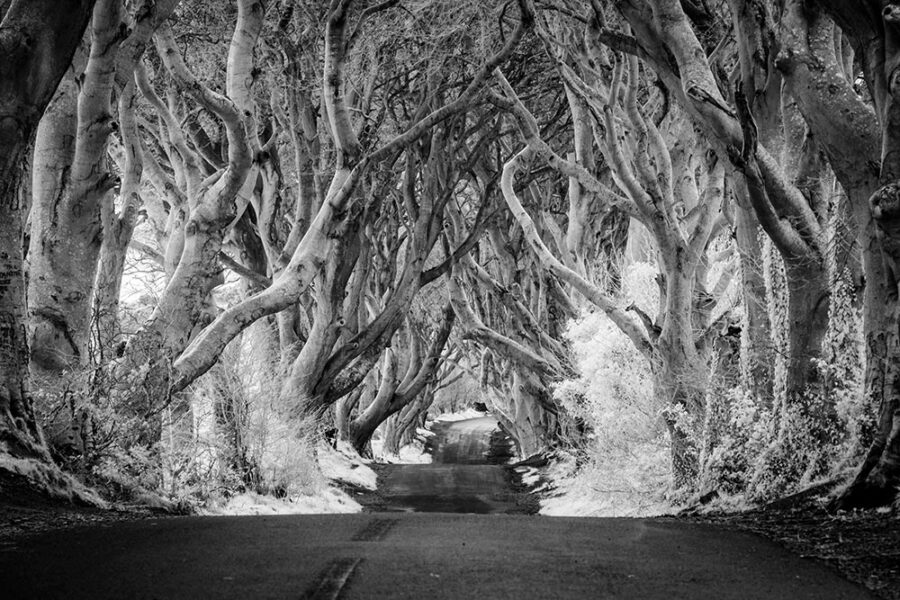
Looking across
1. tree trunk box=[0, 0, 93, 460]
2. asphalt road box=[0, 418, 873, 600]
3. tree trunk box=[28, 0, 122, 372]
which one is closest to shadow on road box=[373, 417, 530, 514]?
tree trunk box=[28, 0, 122, 372]

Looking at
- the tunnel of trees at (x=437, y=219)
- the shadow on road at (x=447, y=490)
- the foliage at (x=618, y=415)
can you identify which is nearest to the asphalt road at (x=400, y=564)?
the tunnel of trees at (x=437, y=219)

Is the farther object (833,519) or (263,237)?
(263,237)

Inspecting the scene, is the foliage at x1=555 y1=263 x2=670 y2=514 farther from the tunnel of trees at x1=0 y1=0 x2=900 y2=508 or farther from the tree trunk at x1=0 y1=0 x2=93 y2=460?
the tree trunk at x1=0 y1=0 x2=93 y2=460

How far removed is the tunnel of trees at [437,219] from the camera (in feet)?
19.7

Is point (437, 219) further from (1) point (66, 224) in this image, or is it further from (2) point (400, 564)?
(2) point (400, 564)

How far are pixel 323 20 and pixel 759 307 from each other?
27.0ft

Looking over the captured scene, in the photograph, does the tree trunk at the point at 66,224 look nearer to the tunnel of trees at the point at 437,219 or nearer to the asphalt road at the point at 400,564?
the tunnel of trees at the point at 437,219

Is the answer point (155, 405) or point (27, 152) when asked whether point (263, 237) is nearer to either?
point (155, 405)

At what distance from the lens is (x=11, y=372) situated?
589 centimetres

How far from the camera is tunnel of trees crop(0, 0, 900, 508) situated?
602 cm

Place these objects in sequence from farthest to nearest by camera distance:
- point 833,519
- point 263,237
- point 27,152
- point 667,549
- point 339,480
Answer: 1. point 339,480
2. point 263,237
3. point 27,152
4. point 833,519
5. point 667,549

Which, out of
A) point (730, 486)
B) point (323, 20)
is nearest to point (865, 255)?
point (730, 486)

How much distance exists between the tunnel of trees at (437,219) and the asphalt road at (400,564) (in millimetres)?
1606

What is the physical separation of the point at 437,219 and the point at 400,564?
1246 cm
